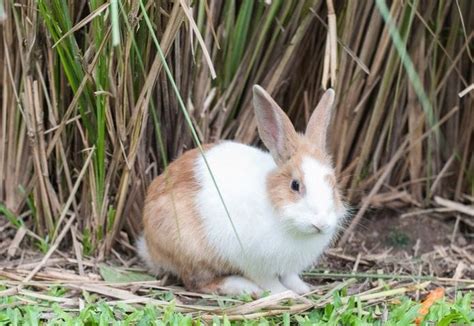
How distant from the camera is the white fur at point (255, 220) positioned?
360cm

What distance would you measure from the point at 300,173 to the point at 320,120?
1.09ft

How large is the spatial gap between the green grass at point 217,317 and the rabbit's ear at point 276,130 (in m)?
0.66

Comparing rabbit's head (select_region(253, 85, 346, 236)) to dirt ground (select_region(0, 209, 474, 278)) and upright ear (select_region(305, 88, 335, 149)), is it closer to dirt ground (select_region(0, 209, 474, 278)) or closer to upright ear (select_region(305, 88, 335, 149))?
upright ear (select_region(305, 88, 335, 149))

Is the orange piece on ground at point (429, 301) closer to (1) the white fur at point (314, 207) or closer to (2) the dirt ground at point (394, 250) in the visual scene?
(2) the dirt ground at point (394, 250)

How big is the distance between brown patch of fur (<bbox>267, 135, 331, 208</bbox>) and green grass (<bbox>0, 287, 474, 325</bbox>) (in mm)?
476

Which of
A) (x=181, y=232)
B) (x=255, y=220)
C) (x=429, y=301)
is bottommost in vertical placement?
(x=429, y=301)

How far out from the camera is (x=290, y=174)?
3602 millimetres

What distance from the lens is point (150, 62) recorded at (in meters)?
3.83

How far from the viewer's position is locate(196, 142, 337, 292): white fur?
360 centimetres

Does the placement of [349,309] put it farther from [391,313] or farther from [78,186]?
[78,186]

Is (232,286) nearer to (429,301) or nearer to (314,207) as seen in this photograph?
(314,207)

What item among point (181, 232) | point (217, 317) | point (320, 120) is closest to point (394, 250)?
point (320, 120)

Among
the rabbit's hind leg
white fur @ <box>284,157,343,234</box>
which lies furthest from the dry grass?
the rabbit's hind leg

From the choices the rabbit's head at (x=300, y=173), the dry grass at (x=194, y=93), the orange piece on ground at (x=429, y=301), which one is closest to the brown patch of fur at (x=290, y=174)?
the rabbit's head at (x=300, y=173)
